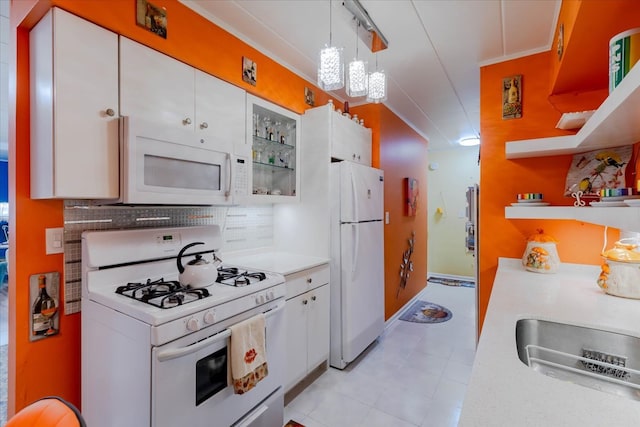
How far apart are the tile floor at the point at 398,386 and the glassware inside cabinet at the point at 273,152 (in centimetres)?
156

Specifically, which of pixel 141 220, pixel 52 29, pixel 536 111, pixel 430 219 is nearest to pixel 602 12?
pixel 536 111

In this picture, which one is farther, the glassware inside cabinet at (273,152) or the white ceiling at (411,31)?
the glassware inside cabinet at (273,152)

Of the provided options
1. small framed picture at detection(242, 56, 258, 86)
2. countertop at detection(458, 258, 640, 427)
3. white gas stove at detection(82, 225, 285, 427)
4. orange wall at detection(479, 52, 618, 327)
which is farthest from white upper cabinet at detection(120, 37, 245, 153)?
orange wall at detection(479, 52, 618, 327)

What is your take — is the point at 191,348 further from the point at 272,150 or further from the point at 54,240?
the point at 272,150

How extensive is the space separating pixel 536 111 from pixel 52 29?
2.94m

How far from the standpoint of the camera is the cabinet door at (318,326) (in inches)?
89.3

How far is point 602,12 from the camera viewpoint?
1.22 m

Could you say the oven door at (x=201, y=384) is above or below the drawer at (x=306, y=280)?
below

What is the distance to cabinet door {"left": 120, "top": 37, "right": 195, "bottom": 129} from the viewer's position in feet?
4.90

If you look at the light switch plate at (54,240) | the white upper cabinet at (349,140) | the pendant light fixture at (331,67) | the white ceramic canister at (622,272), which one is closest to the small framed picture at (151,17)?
the pendant light fixture at (331,67)

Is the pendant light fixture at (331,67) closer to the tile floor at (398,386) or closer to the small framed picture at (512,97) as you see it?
the small framed picture at (512,97)

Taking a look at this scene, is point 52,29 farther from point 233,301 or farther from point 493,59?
point 493,59

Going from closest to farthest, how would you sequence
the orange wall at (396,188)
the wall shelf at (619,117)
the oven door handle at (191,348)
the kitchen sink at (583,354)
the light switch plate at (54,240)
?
the wall shelf at (619,117) → the kitchen sink at (583,354) → the oven door handle at (191,348) → the light switch plate at (54,240) → the orange wall at (396,188)

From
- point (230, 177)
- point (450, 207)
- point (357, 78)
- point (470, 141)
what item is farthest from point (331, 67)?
point (450, 207)
